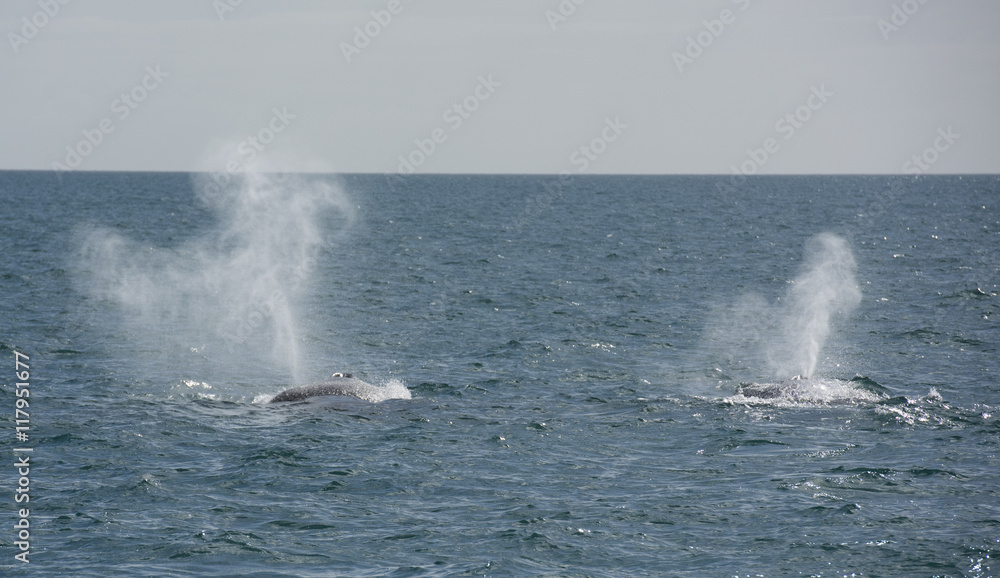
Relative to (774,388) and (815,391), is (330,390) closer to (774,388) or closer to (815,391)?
(774,388)

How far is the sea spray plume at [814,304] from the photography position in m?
42.5

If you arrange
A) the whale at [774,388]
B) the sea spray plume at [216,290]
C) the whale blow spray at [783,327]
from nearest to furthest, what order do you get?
the whale at [774,388], the whale blow spray at [783,327], the sea spray plume at [216,290]

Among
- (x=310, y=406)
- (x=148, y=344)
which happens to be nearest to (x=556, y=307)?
(x=148, y=344)

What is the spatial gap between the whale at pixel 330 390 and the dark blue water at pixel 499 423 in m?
0.62

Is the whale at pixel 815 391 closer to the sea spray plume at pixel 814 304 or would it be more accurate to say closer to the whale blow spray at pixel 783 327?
the sea spray plume at pixel 814 304

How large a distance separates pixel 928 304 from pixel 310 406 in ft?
126

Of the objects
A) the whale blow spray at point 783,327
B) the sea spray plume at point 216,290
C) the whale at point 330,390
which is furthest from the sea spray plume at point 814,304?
the sea spray plume at point 216,290

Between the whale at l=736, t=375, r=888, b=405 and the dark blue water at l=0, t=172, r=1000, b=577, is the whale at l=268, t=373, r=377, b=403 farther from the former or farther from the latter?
the whale at l=736, t=375, r=888, b=405

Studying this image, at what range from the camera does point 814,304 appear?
6469cm

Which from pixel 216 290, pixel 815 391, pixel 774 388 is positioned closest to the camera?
pixel 815 391

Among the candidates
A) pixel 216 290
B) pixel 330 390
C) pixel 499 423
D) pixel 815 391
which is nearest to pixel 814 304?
pixel 815 391

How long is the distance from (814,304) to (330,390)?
40.8 m

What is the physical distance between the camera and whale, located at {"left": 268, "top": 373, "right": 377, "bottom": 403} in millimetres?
32812

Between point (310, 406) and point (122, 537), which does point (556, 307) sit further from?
point (122, 537)
